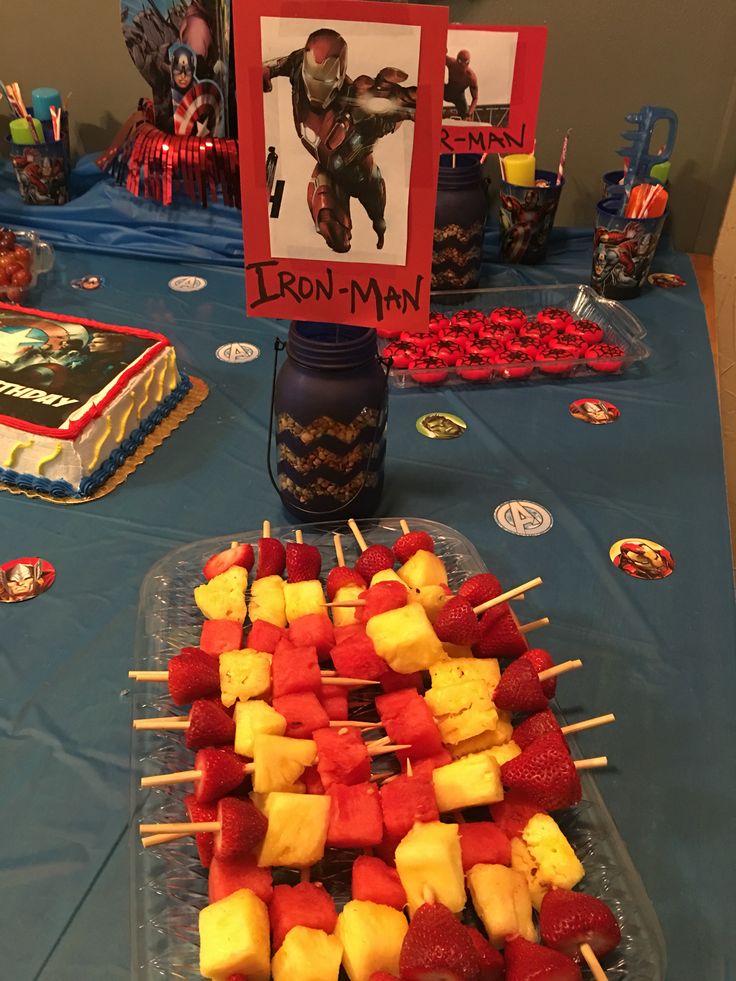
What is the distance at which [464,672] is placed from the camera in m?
0.87

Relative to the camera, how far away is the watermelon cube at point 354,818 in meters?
0.75

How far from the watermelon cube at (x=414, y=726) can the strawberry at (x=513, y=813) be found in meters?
0.08

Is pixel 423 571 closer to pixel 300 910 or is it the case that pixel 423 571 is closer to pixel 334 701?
pixel 334 701

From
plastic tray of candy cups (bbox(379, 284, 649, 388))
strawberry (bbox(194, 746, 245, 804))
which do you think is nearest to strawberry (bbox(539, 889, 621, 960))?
strawberry (bbox(194, 746, 245, 804))

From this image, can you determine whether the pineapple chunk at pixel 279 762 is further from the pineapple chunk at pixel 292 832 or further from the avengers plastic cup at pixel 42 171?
the avengers plastic cup at pixel 42 171

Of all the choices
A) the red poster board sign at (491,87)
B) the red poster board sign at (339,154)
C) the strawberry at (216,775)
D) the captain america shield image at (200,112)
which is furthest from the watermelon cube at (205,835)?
the captain america shield image at (200,112)

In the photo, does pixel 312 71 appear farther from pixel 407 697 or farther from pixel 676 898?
pixel 676 898

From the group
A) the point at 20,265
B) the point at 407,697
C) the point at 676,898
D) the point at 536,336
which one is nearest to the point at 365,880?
the point at 407,697

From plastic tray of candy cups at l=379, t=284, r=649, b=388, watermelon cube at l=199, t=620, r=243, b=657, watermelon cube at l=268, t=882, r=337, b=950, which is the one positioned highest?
plastic tray of candy cups at l=379, t=284, r=649, b=388

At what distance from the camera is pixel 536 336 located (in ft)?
5.51

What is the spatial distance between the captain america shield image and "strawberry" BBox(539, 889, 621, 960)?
6.27 feet

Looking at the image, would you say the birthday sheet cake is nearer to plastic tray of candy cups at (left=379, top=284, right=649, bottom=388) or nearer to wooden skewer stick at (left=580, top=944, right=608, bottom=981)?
plastic tray of candy cups at (left=379, top=284, right=649, bottom=388)

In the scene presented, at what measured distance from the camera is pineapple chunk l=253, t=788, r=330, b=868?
0.74 meters

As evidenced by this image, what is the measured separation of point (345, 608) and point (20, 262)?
130cm
